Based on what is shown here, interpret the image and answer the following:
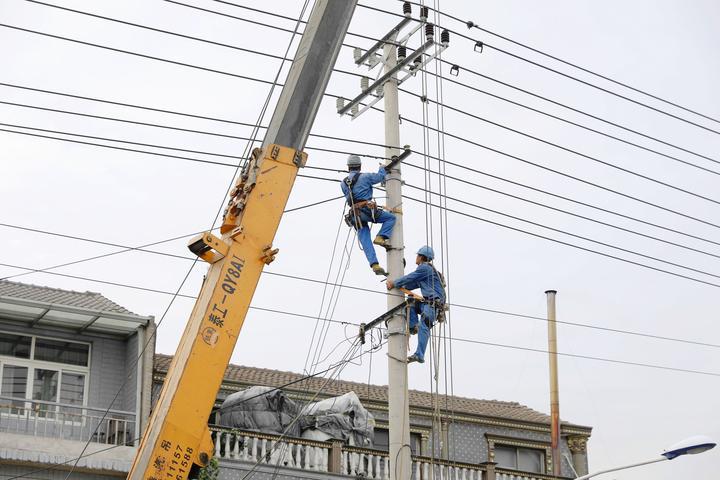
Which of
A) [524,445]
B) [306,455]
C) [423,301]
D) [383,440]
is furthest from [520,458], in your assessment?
[423,301]

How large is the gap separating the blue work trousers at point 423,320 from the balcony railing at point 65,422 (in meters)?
9.34

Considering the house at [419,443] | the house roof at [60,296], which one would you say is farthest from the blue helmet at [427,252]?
the house roof at [60,296]

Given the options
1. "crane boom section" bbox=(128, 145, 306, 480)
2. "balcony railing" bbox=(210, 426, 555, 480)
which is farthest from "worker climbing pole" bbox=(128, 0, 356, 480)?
"balcony railing" bbox=(210, 426, 555, 480)

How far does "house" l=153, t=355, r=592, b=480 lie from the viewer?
26312 mm

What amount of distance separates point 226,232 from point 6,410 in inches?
485

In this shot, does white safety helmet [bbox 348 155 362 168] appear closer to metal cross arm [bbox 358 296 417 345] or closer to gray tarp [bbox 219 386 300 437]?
metal cross arm [bbox 358 296 417 345]

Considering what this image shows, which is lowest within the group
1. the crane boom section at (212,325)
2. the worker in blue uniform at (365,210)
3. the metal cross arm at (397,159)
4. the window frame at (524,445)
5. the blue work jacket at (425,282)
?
the crane boom section at (212,325)

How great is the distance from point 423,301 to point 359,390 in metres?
14.4

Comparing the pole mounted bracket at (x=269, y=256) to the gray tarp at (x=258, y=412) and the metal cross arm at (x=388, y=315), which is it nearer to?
the metal cross arm at (x=388, y=315)

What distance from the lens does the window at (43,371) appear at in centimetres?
2700

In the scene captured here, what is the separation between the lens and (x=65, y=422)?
26688 millimetres

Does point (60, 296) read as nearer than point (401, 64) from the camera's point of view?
No

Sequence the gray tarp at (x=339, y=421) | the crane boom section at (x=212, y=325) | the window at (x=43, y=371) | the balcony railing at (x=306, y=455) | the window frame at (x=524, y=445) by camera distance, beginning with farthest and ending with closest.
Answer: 1. the window frame at (x=524, y=445)
2. the gray tarp at (x=339, y=421)
3. the window at (x=43, y=371)
4. the balcony railing at (x=306, y=455)
5. the crane boom section at (x=212, y=325)

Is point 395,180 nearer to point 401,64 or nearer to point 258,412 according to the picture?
point 401,64
